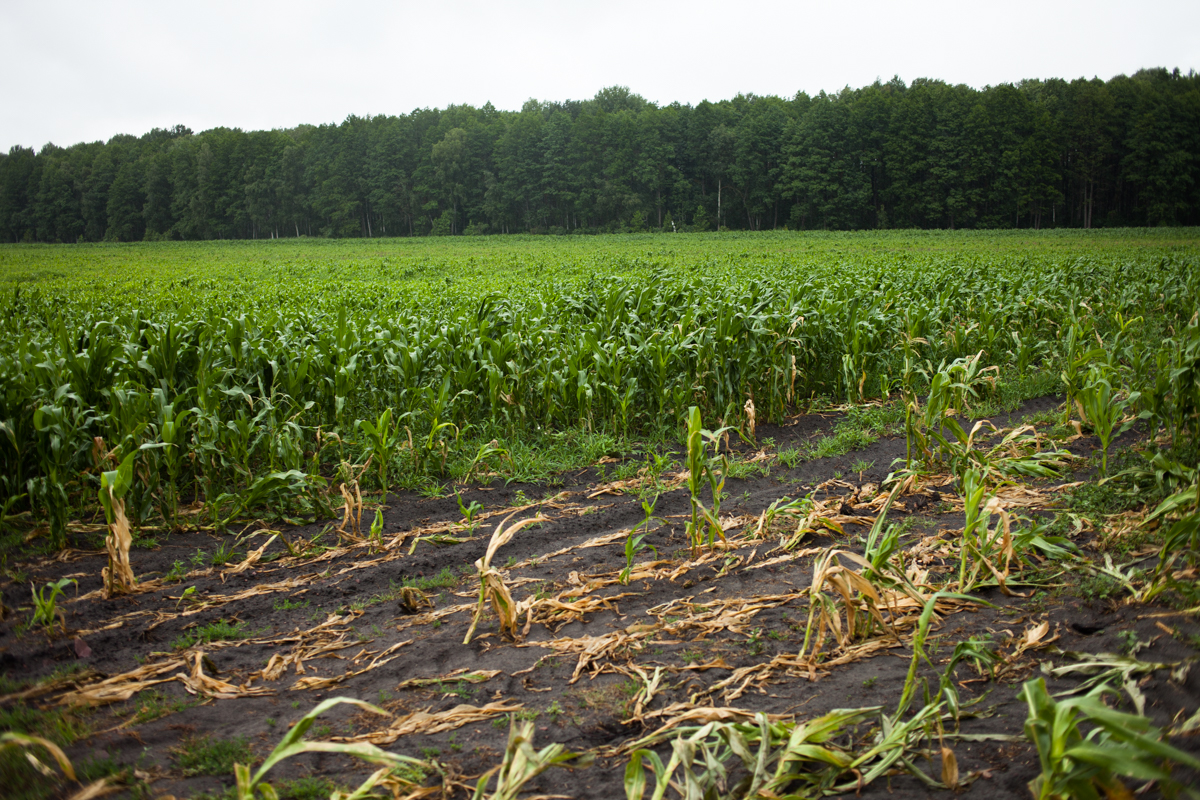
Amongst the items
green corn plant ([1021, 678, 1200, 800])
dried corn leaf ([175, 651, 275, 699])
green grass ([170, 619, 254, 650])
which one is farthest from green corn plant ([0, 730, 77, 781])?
green corn plant ([1021, 678, 1200, 800])

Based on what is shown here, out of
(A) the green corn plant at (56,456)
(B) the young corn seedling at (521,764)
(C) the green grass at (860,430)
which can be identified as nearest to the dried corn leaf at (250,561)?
(A) the green corn plant at (56,456)

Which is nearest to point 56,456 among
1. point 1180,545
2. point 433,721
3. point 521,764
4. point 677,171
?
point 433,721

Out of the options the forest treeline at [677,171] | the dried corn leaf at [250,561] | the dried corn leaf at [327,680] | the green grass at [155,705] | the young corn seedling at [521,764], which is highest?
the forest treeline at [677,171]

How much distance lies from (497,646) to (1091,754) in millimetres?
2256

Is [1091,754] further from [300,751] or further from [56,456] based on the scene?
[56,456]

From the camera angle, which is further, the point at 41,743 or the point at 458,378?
the point at 458,378

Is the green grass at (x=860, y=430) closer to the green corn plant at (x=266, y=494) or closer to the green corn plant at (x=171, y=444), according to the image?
the green corn plant at (x=266, y=494)

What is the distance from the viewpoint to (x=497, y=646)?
9.94 feet

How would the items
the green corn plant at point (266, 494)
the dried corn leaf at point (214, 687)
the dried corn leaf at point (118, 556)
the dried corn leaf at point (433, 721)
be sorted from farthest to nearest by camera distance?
1. the green corn plant at point (266, 494)
2. the dried corn leaf at point (118, 556)
3. the dried corn leaf at point (214, 687)
4. the dried corn leaf at point (433, 721)

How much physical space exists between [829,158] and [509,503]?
245ft

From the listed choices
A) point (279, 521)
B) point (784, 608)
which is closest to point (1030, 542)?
point (784, 608)

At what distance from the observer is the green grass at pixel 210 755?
2176mm

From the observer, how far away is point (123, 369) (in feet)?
17.2

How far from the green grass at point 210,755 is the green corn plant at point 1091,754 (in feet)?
7.85
